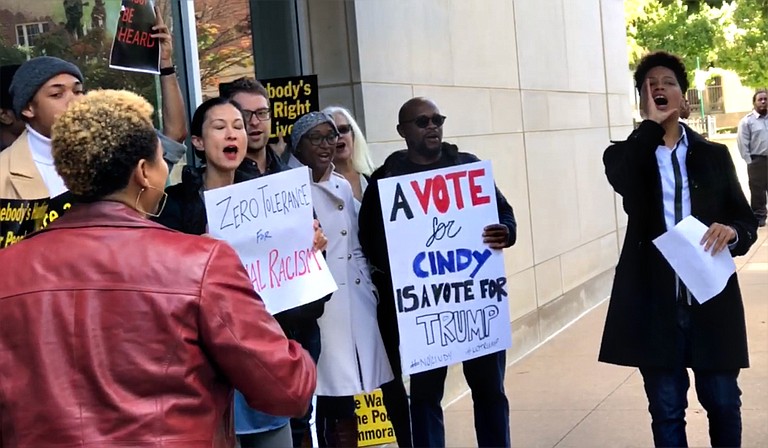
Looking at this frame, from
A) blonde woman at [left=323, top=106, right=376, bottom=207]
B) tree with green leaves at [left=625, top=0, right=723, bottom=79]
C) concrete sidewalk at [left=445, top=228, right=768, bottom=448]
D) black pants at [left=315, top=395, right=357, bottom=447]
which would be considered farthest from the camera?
tree with green leaves at [left=625, top=0, right=723, bottom=79]

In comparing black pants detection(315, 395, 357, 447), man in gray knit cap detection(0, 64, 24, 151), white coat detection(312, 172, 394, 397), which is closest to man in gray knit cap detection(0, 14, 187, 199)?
man in gray knit cap detection(0, 64, 24, 151)

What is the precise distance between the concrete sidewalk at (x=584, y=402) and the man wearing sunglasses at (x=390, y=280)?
1.20m

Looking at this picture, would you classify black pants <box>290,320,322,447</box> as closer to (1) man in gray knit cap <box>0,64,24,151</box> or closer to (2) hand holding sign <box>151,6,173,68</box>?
(2) hand holding sign <box>151,6,173,68</box>

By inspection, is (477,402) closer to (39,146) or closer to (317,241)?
(317,241)

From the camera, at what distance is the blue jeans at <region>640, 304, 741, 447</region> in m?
4.77

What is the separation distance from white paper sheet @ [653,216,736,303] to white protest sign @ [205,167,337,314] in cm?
150

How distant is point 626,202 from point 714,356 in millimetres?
789

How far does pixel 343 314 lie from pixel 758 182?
12721 millimetres

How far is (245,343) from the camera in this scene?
244cm

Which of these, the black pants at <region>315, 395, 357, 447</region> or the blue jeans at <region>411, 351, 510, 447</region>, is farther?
the black pants at <region>315, 395, 357, 447</region>

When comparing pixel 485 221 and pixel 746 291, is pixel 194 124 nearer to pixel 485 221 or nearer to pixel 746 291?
pixel 485 221

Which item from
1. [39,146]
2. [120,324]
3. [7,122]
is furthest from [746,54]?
[120,324]

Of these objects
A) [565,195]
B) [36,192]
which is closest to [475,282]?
[36,192]

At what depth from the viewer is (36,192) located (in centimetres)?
392
